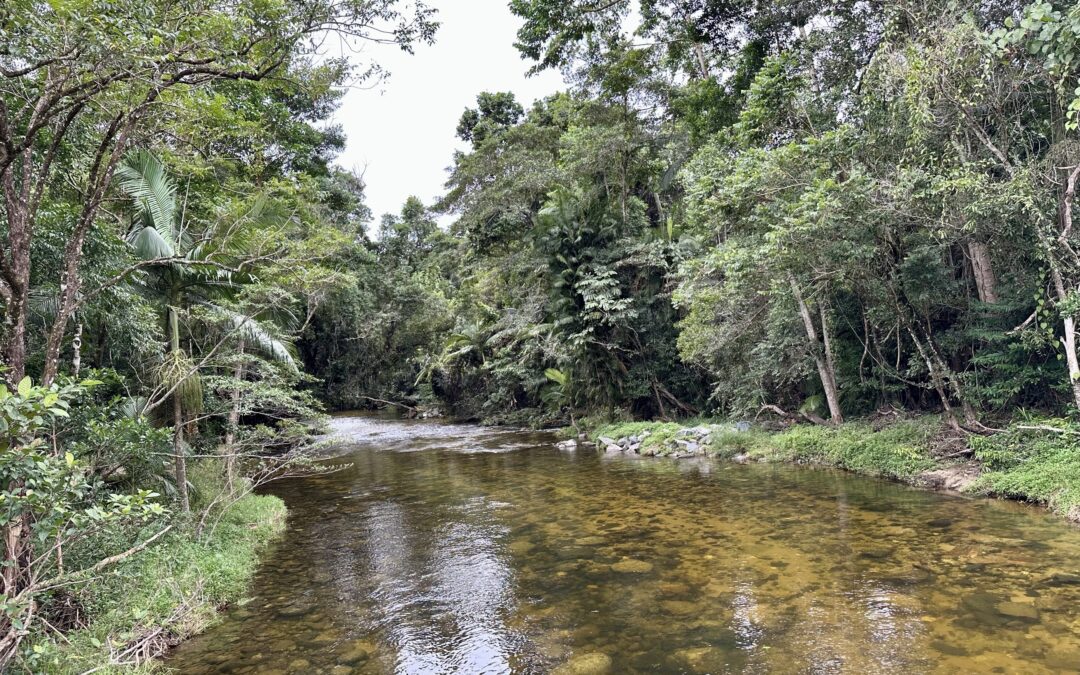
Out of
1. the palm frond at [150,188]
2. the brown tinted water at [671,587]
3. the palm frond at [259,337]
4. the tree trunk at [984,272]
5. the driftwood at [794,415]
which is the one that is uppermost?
the palm frond at [150,188]

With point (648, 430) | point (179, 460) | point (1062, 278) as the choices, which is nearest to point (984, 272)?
point (1062, 278)

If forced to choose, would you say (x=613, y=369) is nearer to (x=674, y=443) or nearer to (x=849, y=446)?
(x=674, y=443)

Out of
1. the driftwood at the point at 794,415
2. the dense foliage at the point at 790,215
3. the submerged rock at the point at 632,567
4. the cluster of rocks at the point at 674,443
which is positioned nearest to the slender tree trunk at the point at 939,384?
the dense foliage at the point at 790,215

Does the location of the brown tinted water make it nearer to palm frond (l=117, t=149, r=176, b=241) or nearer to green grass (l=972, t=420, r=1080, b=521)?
green grass (l=972, t=420, r=1080, b=521)

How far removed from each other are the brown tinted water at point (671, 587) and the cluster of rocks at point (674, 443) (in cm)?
324

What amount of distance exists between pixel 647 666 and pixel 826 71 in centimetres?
1074

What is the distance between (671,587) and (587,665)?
1627 millimetres

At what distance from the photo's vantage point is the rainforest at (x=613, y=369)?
4.38 meters

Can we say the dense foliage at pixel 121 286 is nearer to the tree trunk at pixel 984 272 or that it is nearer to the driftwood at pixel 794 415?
the tree trunk at pixel 984 272

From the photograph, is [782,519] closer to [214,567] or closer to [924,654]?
[924,654]

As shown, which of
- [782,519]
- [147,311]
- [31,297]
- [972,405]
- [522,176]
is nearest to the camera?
[31,297]

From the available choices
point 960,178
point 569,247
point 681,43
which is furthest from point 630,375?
point 960,178

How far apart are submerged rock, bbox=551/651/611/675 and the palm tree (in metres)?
4.85

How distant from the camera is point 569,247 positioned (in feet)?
54.6
